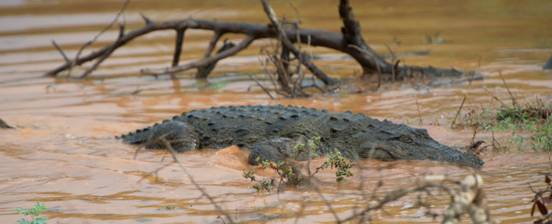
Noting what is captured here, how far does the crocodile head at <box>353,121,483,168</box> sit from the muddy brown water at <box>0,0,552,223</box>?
0.42 feet

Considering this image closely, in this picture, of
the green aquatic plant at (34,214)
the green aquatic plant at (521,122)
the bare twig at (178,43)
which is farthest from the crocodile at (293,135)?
the bare twig at (178,43)

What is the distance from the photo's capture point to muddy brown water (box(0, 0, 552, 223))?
556cm

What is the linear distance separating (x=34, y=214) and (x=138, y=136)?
271 centimetres

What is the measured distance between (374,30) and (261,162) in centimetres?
784

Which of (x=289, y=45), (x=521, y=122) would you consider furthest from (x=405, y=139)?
(x=289, y=45)

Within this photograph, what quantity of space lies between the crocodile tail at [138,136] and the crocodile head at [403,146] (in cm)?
167

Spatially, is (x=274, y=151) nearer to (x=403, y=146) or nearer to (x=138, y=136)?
(x=403, y=146)

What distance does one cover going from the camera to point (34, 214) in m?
5.12

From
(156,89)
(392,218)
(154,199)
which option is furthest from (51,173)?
(156,89)

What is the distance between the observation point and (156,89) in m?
10.9

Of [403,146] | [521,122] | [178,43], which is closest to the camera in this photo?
[403,146]

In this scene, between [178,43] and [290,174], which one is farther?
[178,43]

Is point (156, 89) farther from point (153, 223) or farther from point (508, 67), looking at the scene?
point (153, 223)

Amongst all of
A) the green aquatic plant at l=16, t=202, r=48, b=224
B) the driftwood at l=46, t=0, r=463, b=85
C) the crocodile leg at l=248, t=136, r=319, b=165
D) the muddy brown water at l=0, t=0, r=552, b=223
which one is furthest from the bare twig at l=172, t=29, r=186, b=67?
the green aquatic plant at l=16, t=202, r=48, b=224
